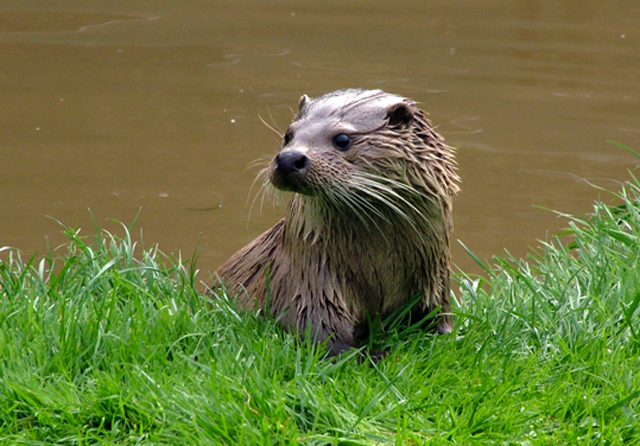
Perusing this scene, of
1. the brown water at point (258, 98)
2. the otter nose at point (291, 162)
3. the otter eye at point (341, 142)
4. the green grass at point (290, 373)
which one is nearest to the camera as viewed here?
the green grass at point (290, 373)

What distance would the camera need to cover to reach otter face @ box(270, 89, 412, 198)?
2865 mm

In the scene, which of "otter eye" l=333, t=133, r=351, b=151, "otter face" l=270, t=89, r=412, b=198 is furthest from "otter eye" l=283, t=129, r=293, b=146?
"otter eye" l=333, t=133, r=351, b=151

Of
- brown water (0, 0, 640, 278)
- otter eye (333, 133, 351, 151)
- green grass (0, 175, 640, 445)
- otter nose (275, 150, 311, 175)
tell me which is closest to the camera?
green grass (0, 175, 640, 445)

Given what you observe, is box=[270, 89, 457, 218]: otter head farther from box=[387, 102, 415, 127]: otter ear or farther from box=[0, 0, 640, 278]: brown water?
box=[0, 0, 640, 278]: brown water

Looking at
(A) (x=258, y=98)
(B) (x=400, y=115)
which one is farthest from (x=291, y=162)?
(A) (x=258, y=98)

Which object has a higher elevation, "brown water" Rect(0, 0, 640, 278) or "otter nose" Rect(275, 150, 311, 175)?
"otter nose" Rect(275, 150, 311, 175)

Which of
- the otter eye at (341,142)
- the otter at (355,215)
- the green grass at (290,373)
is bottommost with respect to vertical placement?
the green grass at (290,373)

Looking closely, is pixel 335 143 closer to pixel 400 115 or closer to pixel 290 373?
pixel 400 115

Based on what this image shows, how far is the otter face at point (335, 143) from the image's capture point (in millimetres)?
2865

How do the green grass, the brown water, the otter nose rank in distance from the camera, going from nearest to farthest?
the green grass
the otter nose
the brown water

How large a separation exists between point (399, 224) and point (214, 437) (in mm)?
950

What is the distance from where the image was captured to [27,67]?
7.71 m

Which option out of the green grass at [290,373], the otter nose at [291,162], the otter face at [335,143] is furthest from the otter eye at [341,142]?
the green grass at [290,373]

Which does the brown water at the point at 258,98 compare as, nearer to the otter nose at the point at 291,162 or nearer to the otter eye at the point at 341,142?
the otter eye at the point at 341,142
